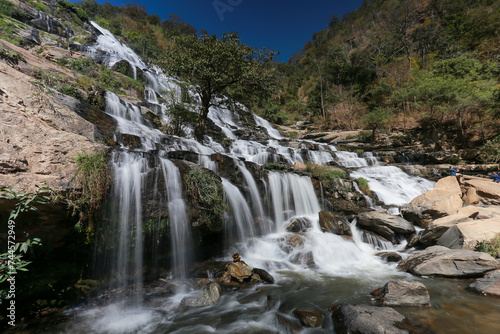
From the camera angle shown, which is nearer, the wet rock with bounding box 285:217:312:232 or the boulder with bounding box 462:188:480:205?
the wet rock with bounding box 285:217:312:232

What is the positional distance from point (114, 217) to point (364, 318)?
190 inches

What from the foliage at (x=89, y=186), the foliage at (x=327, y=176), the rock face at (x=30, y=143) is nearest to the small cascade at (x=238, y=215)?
the foliage at (x=89, y=186)

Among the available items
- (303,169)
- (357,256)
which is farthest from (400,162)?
(357,256)

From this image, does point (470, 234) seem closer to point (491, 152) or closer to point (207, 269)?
point (207, 269)

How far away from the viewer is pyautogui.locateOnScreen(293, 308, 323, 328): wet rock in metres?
3.24

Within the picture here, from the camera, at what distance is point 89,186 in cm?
377

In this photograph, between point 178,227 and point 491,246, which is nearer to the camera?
point 491,246

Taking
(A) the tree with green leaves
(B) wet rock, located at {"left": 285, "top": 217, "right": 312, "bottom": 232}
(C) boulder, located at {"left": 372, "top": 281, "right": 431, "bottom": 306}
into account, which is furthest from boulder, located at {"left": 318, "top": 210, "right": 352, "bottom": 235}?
(A) the tree with green leaves

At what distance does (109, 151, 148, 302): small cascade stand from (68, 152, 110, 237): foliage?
1.07ft

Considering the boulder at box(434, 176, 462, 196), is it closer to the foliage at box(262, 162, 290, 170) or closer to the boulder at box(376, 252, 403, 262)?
the boulder at box(376, 252, 403, 262)

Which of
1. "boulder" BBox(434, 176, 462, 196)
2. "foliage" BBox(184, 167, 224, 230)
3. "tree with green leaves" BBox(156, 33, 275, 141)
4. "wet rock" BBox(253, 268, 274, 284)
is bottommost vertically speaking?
"wet rock" BBox(253, 268, 274, 284)

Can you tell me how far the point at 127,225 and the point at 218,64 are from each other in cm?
957

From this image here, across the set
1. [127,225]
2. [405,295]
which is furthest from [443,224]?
[127,225]

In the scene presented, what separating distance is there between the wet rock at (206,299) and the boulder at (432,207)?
314 inches
